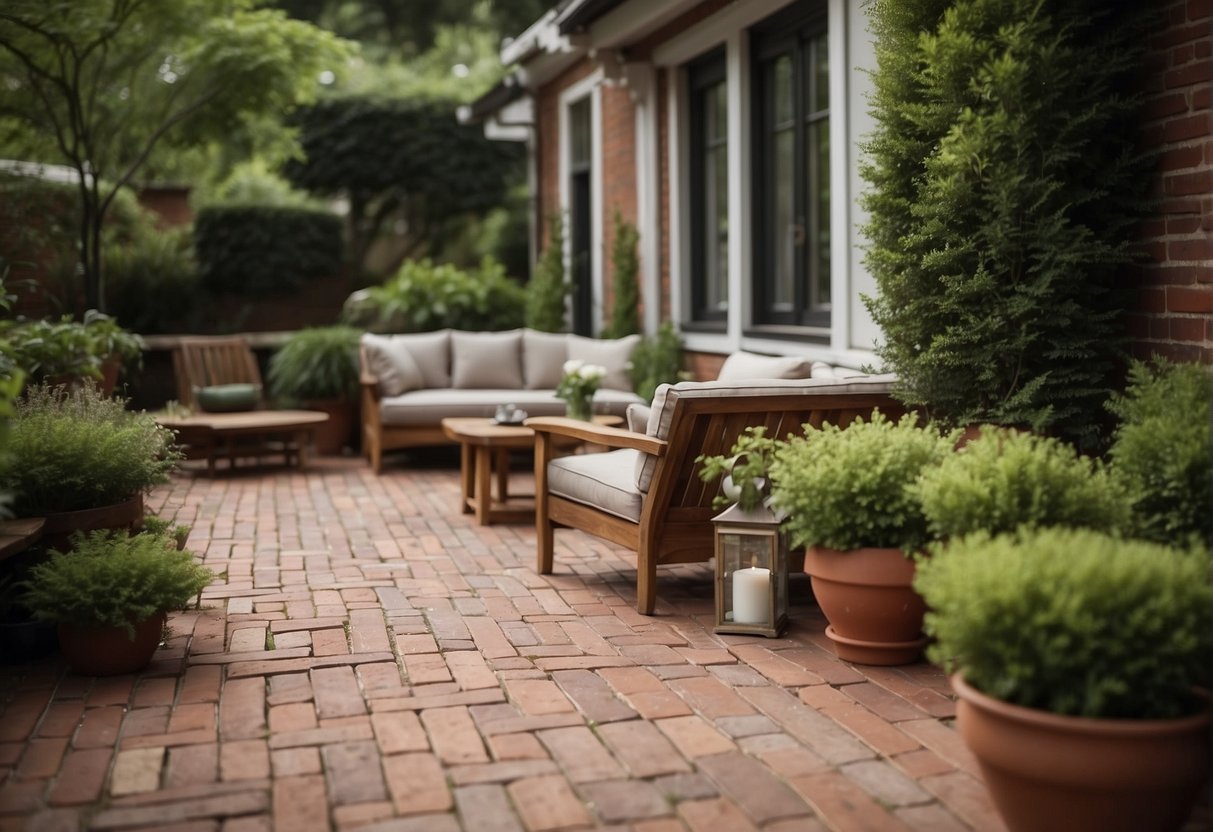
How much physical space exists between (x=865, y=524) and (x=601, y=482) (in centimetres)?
146

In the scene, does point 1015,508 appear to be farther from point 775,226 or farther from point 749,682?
point 775,226

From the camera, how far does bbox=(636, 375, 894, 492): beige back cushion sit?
4.58 meters

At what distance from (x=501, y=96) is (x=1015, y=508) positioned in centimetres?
954

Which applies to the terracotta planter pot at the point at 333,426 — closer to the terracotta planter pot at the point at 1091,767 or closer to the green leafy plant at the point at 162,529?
the green leafy plant at the point at 162,529

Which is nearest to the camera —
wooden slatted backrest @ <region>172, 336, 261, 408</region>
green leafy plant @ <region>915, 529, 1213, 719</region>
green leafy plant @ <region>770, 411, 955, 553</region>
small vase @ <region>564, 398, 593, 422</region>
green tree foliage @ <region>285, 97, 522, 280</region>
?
green leafy plant @ <region>915, 529, 1213, 719</region>

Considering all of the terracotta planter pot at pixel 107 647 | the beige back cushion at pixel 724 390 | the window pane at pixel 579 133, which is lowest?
the terracotta planter pot at pixel 107 647

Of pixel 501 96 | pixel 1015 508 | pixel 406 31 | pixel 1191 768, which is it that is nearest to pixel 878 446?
pixel 1015 508

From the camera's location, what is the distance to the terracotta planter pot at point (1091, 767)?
251cm

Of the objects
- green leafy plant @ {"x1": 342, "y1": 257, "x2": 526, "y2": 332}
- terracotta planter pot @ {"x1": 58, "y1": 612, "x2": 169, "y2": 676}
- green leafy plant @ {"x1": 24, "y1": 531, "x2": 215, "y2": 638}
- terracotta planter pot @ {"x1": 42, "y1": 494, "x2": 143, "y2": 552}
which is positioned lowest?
terracotta planter pot @ {"x1": 58, "y1": 612, "x2": 169, "y2": 676}

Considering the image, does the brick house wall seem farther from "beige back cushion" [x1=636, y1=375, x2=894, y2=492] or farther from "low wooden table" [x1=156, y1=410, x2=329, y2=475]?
"low wooden table" [x1=156, y1=410, x2=329, y2=475]

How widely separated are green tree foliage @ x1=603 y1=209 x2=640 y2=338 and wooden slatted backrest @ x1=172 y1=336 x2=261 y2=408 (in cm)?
291

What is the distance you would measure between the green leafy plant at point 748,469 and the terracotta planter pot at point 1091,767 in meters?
1.77

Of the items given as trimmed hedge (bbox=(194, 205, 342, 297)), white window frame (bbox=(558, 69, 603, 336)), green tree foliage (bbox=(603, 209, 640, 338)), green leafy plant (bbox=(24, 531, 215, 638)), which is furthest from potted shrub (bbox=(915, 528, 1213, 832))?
trimmed hedge (bbox=(194, 205, 342, 297))

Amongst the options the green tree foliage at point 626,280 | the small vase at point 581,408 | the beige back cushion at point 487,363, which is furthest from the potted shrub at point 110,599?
the green tree foliage at point 626,280
